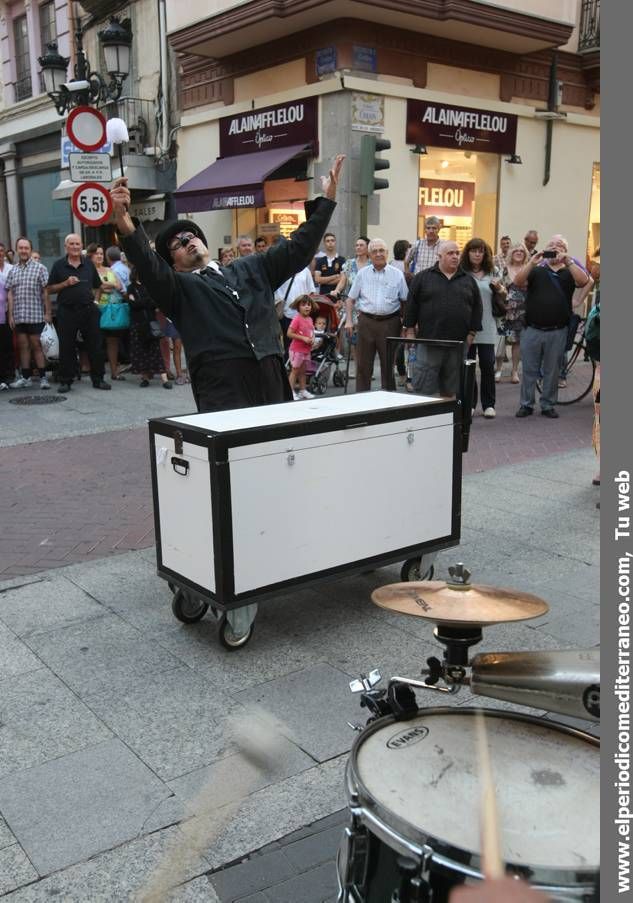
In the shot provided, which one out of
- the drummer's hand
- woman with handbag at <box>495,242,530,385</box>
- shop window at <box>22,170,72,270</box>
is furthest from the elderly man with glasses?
shop window at <box>22,170,72,270</box>

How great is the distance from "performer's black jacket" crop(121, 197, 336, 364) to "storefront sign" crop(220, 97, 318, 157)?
1065cm

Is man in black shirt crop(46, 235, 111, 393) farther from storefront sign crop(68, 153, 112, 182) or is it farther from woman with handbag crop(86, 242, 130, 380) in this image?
storefront sign crop(68, 153, 112, 182)

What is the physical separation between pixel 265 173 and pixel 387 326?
5.95 meters

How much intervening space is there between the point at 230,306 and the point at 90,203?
5872mm

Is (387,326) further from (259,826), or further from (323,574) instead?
(259,826)

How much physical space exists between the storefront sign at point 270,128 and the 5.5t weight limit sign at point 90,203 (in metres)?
5.81

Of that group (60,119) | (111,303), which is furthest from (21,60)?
(111,303)

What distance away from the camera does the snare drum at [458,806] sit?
1453 millimetres

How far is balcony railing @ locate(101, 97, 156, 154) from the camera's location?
18.4 metres

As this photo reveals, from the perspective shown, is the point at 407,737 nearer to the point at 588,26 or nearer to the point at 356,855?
the point at 356,855

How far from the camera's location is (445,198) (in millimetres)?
16062

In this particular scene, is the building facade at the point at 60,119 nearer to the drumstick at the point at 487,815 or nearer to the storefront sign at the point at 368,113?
the storefront sign at the point at 368,113
